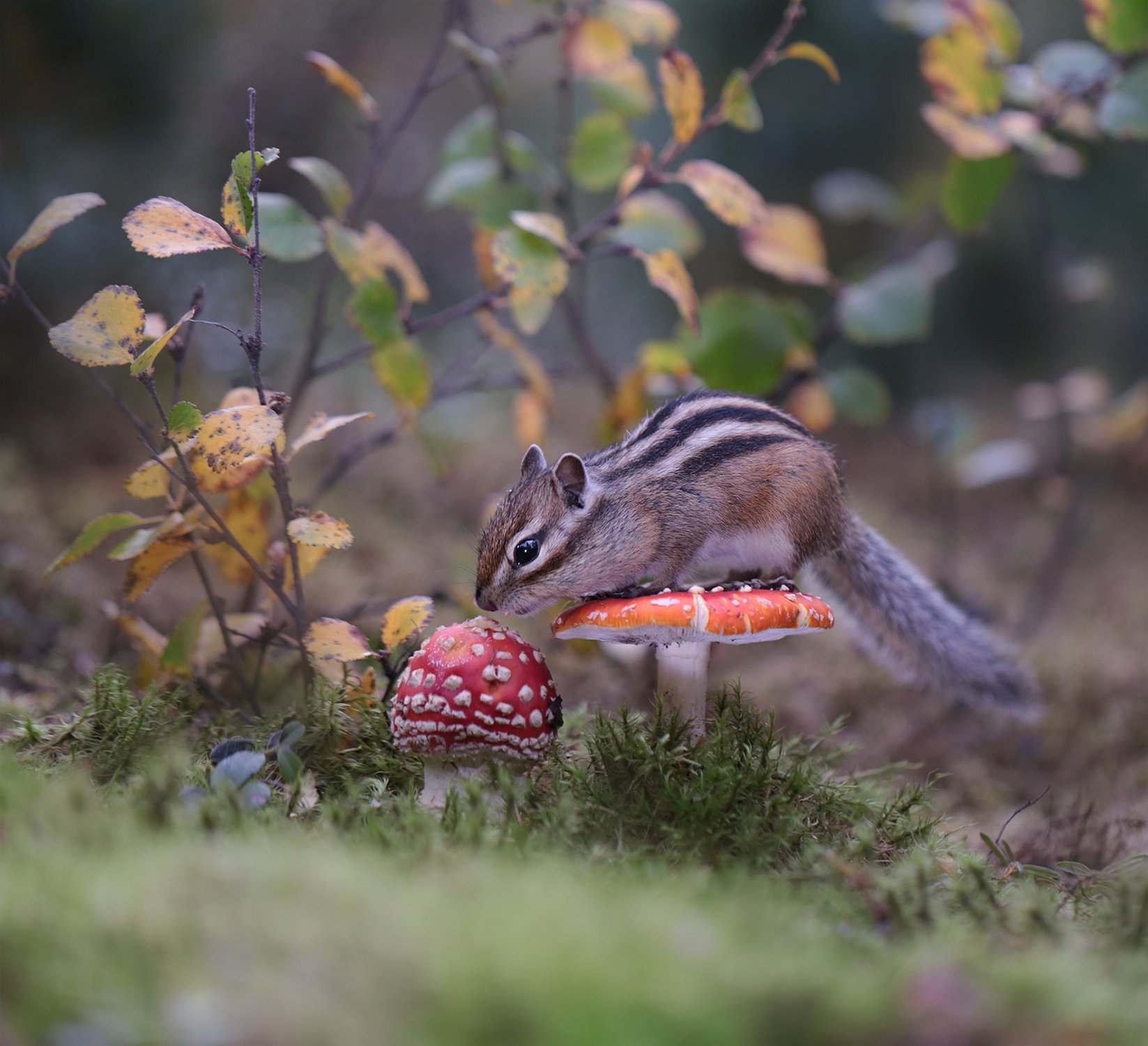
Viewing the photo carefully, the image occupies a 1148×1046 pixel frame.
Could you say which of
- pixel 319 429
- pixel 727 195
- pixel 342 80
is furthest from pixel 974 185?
pixel 319 429

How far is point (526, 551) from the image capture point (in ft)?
7.71

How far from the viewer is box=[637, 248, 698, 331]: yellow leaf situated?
2.54 meters

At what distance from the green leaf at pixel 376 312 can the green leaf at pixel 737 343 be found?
0.94 metres

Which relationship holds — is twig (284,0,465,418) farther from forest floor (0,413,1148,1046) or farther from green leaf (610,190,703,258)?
forest floor (0,413,1148,1046)

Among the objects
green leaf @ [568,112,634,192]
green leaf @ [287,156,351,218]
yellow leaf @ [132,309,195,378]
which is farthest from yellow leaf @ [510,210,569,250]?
yellow leaf @ [132,309,195,378]

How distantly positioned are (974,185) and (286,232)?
2.03 meters

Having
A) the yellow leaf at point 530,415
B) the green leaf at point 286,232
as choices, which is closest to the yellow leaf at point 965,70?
the yellow leaf at point 530,415

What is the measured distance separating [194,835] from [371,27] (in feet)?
20.0

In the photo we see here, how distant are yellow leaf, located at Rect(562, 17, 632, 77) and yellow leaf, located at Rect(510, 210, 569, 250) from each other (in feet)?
2.47

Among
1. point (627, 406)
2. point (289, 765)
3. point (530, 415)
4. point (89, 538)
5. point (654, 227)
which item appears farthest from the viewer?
point (627, 406)

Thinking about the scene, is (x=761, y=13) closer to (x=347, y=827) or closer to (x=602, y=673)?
(x=602, y=673)

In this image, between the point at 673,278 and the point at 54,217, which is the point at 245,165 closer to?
the point at 54,217

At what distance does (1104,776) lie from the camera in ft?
11.0

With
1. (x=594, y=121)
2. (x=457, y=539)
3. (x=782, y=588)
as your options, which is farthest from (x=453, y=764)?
(x=457, y=539)
